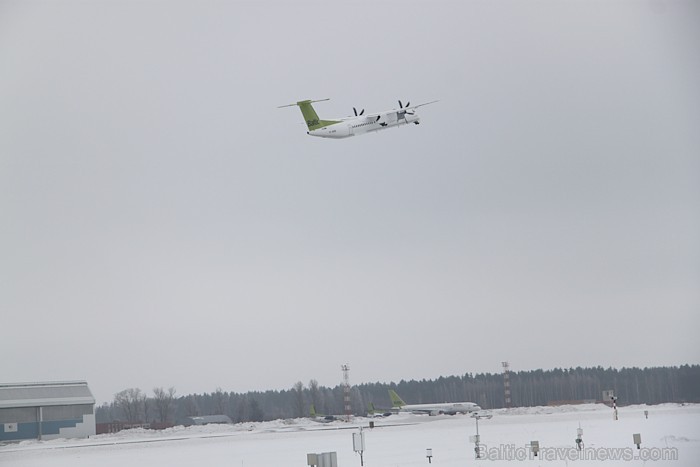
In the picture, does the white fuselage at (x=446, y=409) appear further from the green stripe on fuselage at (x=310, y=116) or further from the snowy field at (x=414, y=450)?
the green stripe on fuselage at (x=310, y=116)

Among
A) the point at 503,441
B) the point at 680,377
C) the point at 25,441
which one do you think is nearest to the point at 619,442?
the point at 503,441

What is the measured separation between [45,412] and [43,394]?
8.84ft

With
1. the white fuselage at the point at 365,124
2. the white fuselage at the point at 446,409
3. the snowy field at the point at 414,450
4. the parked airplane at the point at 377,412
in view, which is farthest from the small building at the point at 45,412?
the white fuselage at the point at 446,409

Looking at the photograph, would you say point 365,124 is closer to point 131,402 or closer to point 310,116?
point 310,116

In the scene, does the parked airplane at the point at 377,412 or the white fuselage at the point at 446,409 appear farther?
the parked airplane at the point at 377,412

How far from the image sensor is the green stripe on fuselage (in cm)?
7869

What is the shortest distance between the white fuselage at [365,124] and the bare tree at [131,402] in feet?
330

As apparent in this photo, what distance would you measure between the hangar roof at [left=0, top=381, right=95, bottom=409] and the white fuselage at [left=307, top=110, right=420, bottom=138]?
1783 inches

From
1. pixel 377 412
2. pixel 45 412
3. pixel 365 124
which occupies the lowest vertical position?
pixel 377 412

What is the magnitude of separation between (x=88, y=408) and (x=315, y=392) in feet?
268

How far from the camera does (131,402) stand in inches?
6634

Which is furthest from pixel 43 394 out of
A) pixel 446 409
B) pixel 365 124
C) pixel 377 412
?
pixel 377 412

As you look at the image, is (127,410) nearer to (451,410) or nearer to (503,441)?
(451,410)

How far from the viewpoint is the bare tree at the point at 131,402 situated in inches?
6486
